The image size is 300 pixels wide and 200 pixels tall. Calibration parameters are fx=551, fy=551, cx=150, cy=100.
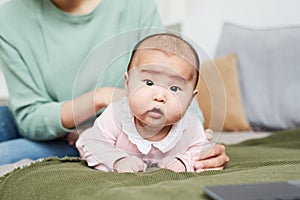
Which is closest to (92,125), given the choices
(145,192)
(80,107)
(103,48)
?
(80,107)

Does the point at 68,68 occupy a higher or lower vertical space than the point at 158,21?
lower

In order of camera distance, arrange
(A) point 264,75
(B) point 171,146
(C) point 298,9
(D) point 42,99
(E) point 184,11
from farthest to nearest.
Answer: (E) point 184,11
(C) point 298,9
(A) point 264,75
(D) point 42,99
(B) point 171,146

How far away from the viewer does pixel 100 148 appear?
3.49 ft

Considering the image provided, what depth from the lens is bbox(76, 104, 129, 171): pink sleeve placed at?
41.3 inches

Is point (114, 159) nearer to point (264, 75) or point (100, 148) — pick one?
point (100, 148)

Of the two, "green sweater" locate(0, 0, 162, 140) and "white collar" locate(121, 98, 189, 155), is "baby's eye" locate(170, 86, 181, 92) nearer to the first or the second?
"white collar" locate(121, 98, 189, 155)

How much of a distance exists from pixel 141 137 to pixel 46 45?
0.58 meters

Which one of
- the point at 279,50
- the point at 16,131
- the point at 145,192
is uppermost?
the point at 145,192

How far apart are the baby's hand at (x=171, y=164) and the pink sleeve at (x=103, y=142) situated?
70 mm

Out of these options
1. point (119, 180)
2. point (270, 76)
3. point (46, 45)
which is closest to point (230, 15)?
point (270, 76)

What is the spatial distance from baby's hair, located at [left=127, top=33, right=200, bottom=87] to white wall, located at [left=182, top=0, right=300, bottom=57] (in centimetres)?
169

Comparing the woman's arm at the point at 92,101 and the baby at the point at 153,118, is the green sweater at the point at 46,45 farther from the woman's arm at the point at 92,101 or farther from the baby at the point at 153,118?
the baby at the point at 153,118

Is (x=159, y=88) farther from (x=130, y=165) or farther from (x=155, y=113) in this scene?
(x=130, y=165)

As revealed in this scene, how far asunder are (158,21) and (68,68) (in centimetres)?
30
